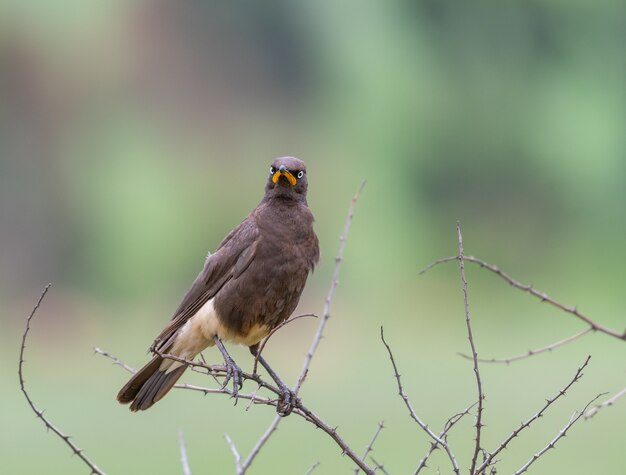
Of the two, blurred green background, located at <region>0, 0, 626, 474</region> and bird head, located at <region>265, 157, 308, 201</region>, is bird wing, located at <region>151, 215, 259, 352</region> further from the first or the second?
blurred green background, located at <region>0, 0, 626, 474</region>

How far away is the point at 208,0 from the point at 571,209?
7.48m

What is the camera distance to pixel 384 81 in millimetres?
19531

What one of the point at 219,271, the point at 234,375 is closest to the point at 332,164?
the point at 219,271

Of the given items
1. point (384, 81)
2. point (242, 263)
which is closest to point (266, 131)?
point (384, 81)

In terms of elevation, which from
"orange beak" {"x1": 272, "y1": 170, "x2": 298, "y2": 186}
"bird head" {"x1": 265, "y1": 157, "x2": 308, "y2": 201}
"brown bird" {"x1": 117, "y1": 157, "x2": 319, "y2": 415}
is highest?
"bird head" {"x1": 265, "y1": 157, "x2": 308, "y2": 201}

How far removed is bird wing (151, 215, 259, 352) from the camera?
15.3 ft

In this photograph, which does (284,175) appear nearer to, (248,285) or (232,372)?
(248,285)

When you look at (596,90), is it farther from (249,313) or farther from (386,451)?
(249,313)

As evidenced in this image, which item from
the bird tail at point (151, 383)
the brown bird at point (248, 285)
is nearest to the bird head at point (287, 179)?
the brown bird at point (248, 285)

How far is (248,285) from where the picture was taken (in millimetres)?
4609

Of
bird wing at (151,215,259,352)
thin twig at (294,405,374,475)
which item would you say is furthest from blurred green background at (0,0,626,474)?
thin twig at (294,405,374,475)

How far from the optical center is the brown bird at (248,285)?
15.1 ft

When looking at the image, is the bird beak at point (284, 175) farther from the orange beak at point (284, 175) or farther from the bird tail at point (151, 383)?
the bird tail at point (151, 383)

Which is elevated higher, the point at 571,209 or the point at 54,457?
the point at 571,209
